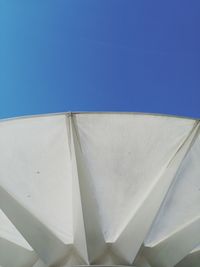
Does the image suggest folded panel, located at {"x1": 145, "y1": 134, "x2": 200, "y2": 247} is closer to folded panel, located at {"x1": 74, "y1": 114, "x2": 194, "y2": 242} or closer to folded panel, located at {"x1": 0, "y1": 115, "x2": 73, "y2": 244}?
folded panel, located at {"x1": 74, "y1": 114, "x2": 194, "y2": 242}

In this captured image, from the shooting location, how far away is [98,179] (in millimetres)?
10516

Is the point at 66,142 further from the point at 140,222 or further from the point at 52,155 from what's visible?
the point at 140,222

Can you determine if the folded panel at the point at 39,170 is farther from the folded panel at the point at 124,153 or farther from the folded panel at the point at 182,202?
the folded panel at the point at 182,202

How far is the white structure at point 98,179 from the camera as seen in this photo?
33.2ft

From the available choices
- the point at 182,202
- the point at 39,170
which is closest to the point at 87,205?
the point at 39,170

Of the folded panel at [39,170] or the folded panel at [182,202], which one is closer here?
the folded panel at [39,170]

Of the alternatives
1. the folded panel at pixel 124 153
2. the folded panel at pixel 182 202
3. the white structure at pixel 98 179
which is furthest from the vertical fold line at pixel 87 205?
the folded panel at pixel 182 202

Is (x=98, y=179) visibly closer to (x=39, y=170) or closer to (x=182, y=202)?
(x=39, y=170)

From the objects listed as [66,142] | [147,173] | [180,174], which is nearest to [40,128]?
[66,142]

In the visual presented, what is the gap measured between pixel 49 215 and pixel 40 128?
2.34 meters

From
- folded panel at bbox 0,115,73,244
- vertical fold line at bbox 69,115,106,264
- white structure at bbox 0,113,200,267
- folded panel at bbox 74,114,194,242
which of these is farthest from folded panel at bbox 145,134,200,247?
folded panel at bbox 0,115,73,244

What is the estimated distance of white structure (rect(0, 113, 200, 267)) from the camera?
1011cm

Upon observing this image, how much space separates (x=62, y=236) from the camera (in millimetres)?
10594

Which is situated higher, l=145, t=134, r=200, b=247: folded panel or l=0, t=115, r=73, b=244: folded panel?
l=0, t=115, r=73, b=244: folded panel
